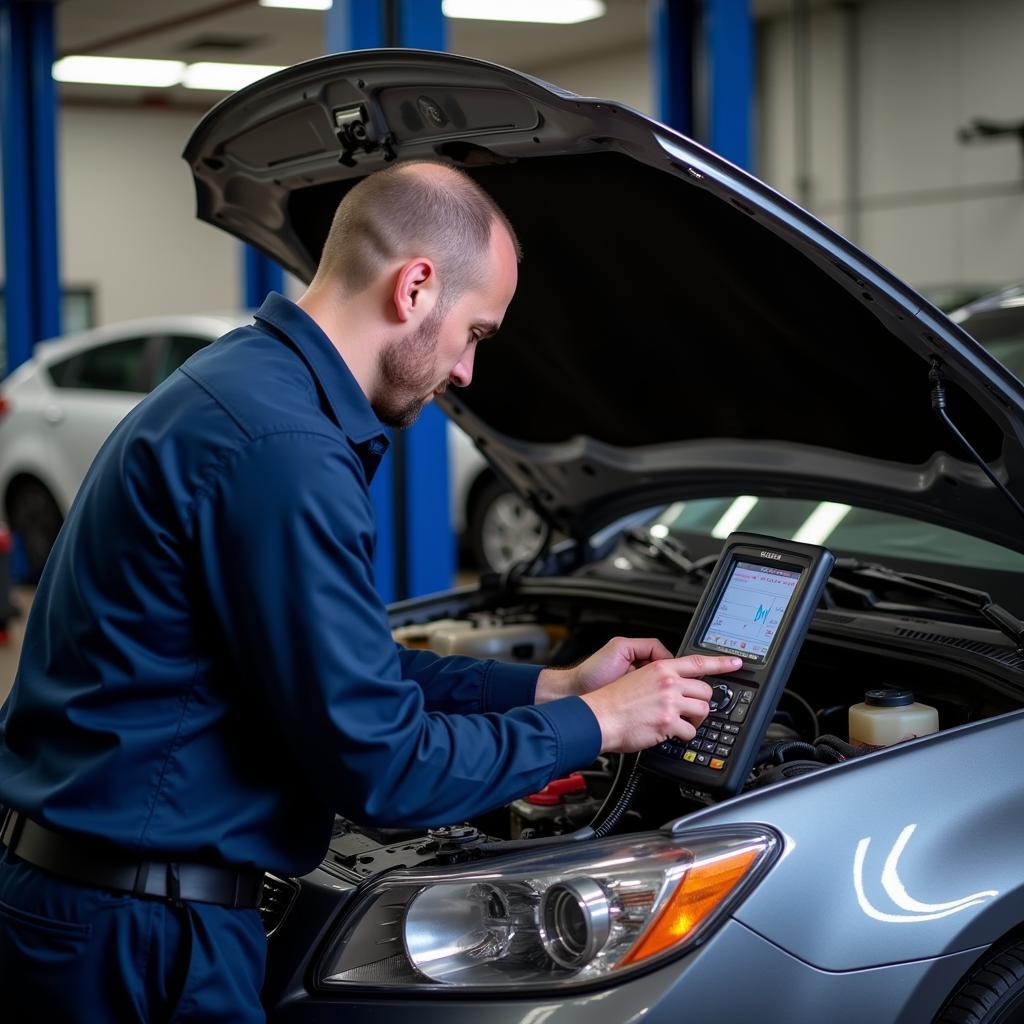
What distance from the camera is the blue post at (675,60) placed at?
6953 mm

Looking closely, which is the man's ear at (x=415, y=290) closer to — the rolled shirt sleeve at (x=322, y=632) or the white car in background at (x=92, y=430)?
the rolled shirt sleeve at (x=322, y=632)

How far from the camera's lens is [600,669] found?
1.95 metres

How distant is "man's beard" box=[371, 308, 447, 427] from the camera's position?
167 centimetres

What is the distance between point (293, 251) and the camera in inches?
106

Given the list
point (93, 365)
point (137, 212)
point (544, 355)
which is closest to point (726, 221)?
point (544, 355)

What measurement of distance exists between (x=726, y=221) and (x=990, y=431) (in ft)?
1.64

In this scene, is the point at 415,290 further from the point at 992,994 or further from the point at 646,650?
the point at 992,994

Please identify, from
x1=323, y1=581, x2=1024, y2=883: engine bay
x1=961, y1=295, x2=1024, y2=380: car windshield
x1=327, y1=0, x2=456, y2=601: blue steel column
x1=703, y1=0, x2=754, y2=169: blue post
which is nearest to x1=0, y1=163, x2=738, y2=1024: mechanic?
x1=323, y1=581, x2=1024, y2=883: engine bay

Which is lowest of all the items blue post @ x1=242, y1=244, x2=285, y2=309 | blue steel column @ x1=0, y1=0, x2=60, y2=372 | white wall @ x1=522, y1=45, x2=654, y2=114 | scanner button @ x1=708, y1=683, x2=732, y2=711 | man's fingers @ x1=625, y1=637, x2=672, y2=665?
scanner button @ x1=708, y1=683, x2=732, y2=711

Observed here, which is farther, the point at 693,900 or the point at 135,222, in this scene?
the point at 135,222

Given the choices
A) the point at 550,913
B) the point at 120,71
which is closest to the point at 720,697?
the point at 550,913

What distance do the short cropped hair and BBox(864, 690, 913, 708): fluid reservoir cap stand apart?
0.83 m

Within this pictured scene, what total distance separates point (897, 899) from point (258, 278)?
1036 centimetres

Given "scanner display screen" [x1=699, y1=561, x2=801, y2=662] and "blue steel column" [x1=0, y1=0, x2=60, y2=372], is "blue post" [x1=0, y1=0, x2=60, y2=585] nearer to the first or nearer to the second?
"blue steel column" [x1=0, y1=0, x2=60, y2=372]
